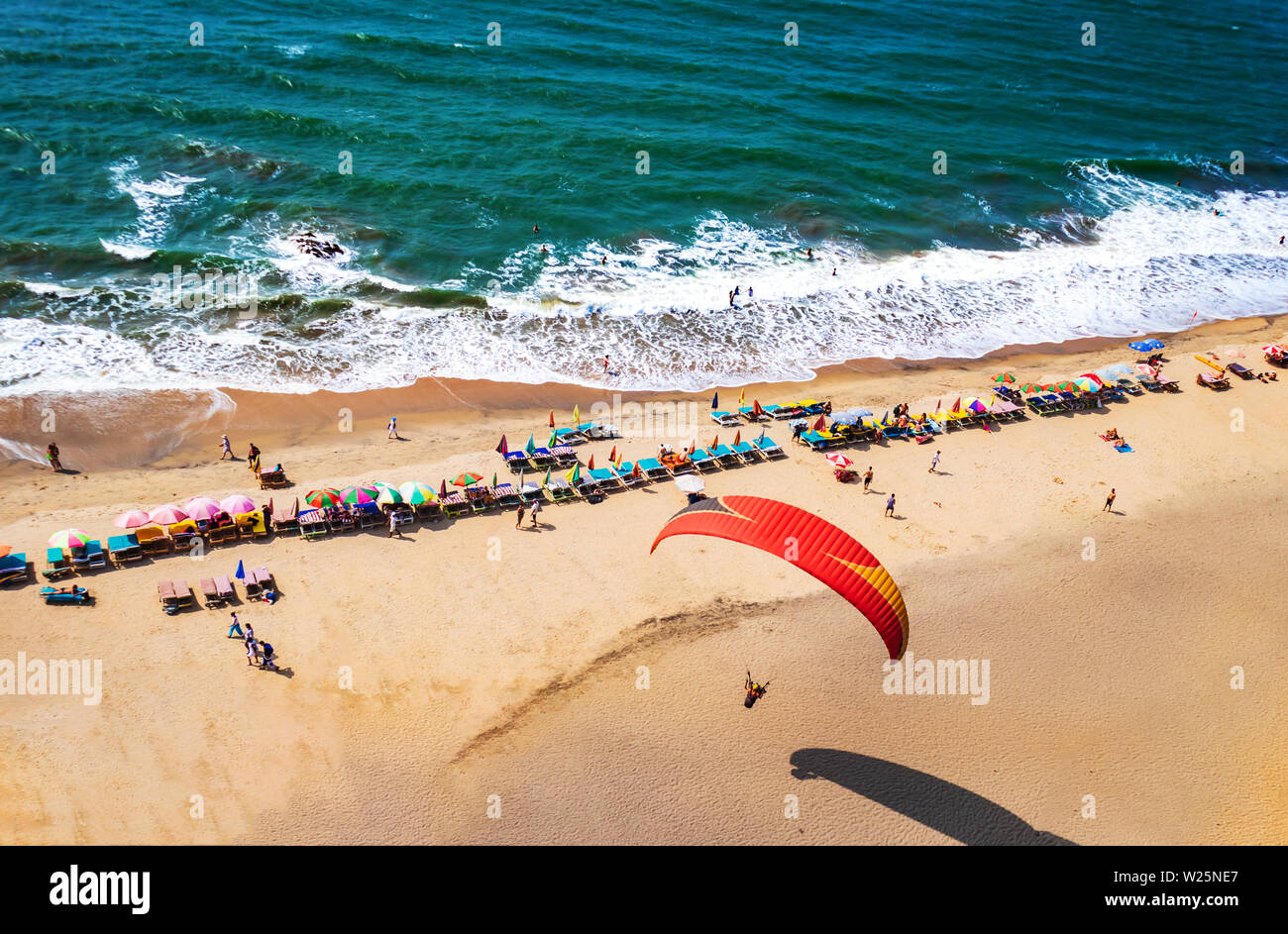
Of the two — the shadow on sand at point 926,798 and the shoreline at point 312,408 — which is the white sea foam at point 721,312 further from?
the shadow on sand at point 926,798

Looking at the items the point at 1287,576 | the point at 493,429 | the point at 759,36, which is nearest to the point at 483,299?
the point at 493,429

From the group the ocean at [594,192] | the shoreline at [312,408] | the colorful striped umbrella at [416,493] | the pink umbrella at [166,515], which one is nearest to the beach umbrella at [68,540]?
the pink umbrella at [166,515]

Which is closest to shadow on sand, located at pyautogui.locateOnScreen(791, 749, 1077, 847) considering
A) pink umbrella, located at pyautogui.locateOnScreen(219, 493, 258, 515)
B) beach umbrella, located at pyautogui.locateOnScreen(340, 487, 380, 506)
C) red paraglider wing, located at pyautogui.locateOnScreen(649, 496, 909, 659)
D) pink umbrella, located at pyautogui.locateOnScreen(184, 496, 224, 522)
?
red paraglider wing, located at pyautogui.locateOnScreen(649, 496, 909, 659)

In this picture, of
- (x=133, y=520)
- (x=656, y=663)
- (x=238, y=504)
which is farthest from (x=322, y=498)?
(x=656, y=663)

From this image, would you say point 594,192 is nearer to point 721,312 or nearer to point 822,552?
point 721,312

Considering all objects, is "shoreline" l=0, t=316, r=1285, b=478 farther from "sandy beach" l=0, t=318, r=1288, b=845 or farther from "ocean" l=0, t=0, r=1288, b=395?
"ocean" l=0, t=0, r=1288, b=395
